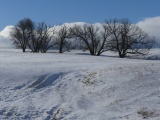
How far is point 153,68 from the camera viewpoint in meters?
21.3

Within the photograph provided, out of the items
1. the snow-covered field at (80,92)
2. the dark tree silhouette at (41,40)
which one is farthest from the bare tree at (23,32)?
the snow-covered field at (80,92)

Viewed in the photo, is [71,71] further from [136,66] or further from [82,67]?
[136,66]

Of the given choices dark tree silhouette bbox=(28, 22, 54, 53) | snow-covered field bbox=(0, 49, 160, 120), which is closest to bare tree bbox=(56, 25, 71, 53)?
dark tree silhouette bbox=(28, 22, 54, 53)

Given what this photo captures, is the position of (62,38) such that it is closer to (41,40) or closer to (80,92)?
(41,40)

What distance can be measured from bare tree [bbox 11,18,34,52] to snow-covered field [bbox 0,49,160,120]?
179ft

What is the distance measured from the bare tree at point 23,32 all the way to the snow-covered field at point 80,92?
54.5m

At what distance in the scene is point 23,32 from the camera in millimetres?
77750

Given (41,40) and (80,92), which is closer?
(80,92)

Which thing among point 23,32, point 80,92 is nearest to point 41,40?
point 23,32

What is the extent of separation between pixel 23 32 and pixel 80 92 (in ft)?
199

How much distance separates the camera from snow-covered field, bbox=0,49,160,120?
51.1 feet

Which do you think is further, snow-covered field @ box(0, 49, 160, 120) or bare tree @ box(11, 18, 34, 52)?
bare tree @ box(11, 18, 34, 52)

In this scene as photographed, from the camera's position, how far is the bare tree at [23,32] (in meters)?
77.6

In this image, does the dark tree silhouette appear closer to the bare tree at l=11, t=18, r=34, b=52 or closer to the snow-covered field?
the bare tree at l=11, t=18, r=34, b=52
